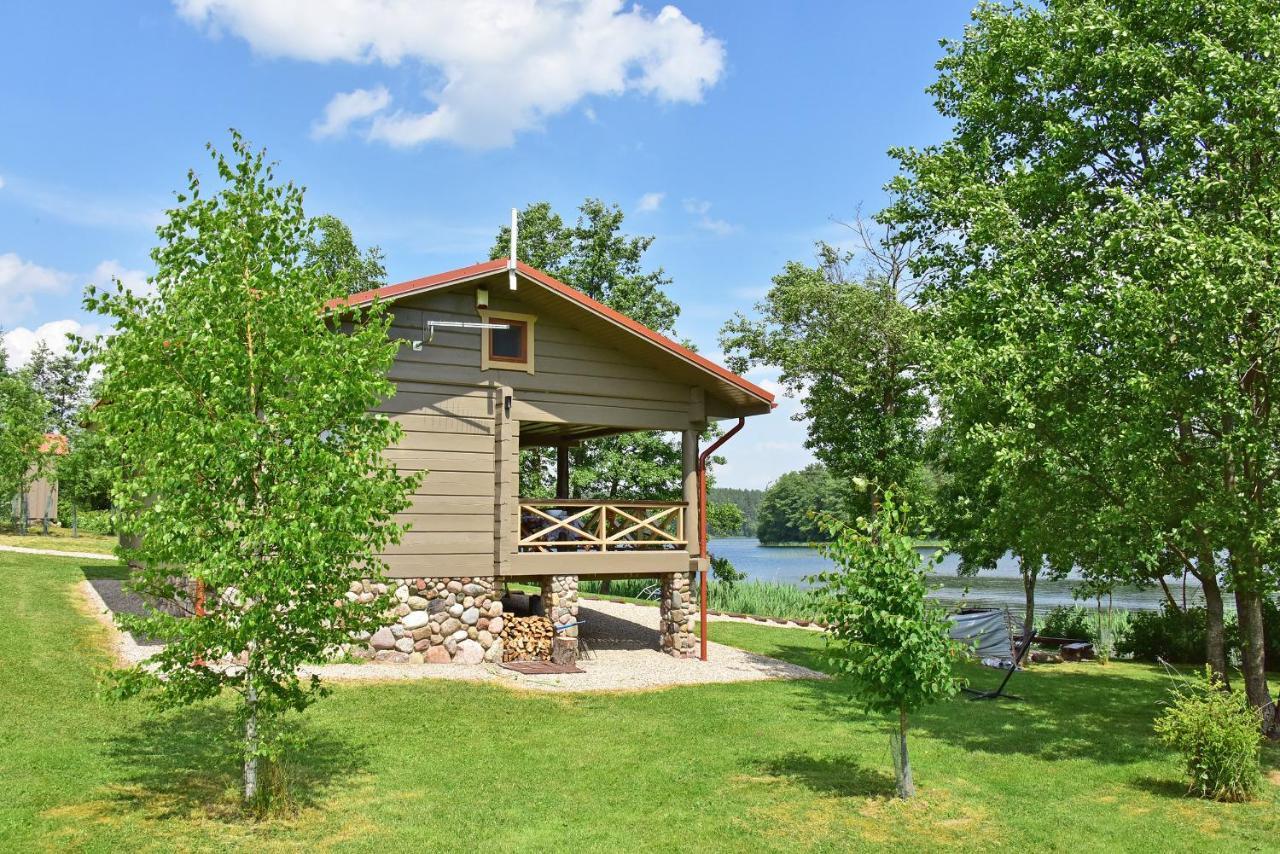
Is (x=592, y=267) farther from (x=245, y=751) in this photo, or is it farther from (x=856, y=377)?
(x=245, y=751)

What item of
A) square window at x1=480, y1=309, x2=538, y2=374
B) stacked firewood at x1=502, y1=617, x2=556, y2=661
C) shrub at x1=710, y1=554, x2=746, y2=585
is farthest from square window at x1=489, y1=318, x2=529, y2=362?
shrub at x1=710, y1=554, x2=746, y2=585

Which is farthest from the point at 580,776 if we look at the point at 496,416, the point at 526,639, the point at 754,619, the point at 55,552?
the point at 55,552

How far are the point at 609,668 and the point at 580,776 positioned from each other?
5729 mm

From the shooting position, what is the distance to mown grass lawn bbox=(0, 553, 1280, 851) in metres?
7.10

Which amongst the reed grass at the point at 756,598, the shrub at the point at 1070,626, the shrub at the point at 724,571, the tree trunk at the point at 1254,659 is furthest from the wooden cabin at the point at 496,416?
the shrub at the point at 724,571

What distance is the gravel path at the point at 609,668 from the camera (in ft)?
41.8

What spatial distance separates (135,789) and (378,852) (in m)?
2.28

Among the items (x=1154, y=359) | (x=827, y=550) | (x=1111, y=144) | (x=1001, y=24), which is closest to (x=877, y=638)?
(x=827, y=550)

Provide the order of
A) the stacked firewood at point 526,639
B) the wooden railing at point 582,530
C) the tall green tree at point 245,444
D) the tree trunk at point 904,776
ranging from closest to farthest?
1. the tall green tree at point 245,444
2. the tree trunk at point 904,776
3. the stacked firewood at point 526,639
4. the wooden railing at point 582,530

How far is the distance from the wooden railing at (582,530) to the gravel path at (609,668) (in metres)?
1.80

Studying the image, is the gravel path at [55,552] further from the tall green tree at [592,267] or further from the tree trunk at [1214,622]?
the tree trunk at [1214,622]

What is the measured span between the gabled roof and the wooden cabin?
3 cm

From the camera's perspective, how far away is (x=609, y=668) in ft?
47.5

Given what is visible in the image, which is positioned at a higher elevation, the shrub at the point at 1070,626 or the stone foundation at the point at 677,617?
the stone foundation at the point at 677,617
